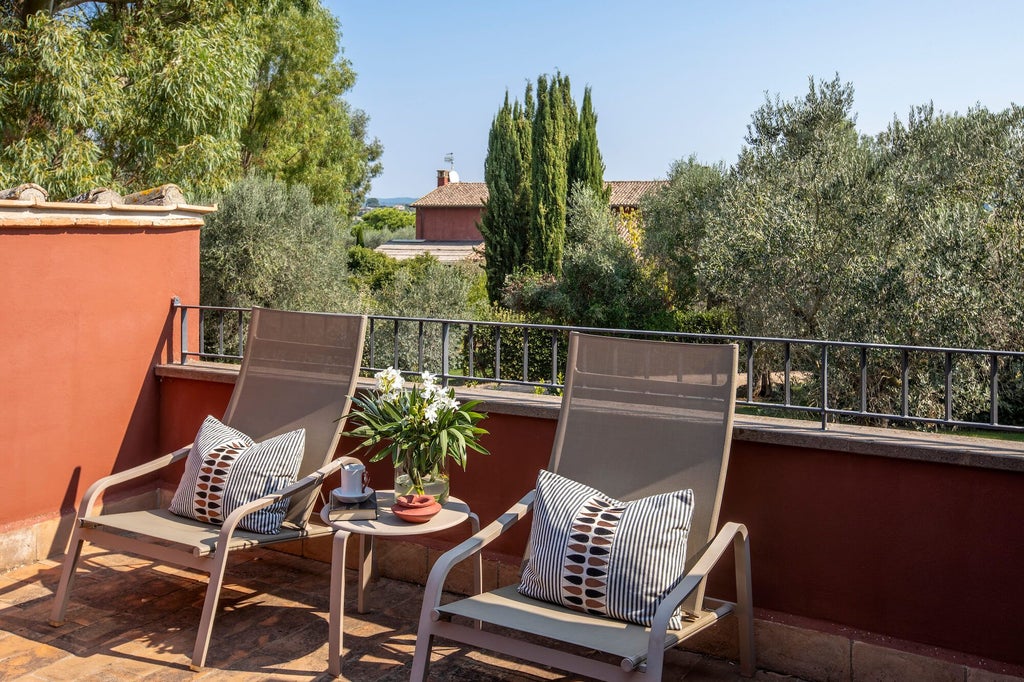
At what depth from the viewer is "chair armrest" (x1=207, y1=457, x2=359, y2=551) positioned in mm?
3338

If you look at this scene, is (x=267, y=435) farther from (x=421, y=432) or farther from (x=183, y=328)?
(x=183, y=328)

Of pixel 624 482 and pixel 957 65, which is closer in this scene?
pixel 624 482

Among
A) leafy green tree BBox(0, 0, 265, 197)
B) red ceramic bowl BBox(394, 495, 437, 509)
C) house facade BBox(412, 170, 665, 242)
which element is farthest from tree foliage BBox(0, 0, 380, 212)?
house facade BBox(412, 170, 665, 242)

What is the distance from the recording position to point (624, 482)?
3.29 m

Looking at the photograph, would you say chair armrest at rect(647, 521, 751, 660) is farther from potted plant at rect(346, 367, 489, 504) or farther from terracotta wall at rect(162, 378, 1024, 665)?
potted plant at rect(346, 367, 489, 504)

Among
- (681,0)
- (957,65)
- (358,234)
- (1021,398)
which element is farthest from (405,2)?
(1021,398)

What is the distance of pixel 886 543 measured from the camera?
122 inches

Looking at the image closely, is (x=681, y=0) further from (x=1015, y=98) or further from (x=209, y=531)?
(x=209, y=531)

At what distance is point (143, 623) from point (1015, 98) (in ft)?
46.6

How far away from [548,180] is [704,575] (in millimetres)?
21015

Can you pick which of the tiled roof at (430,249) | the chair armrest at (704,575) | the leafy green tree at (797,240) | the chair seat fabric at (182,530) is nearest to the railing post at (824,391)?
the chair armrest at (704,575)

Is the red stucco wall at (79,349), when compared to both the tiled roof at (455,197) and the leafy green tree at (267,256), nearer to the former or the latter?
the leafy green tree at (267,256)

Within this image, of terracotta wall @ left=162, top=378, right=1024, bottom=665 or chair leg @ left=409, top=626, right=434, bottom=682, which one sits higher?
terracotta wall @ left=162, top=378, right=1024, bottom=665

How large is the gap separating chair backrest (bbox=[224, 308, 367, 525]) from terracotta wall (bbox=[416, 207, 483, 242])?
40208 mm
